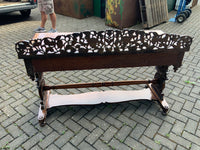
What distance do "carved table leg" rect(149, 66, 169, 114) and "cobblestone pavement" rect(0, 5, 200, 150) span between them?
0.16 m

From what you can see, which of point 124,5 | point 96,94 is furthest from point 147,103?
point 124,5

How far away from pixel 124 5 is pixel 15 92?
4.43 meters

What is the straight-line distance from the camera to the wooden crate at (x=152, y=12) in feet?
20.7

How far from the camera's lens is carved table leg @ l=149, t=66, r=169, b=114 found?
2.86m

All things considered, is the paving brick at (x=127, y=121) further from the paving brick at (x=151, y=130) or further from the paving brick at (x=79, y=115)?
the paving brick at (x=79, y=115)

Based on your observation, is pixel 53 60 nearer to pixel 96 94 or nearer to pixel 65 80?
pixel 96 94

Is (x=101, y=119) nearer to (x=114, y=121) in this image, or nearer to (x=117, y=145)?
(x=114, y=121)

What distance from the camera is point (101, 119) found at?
9.29 ft

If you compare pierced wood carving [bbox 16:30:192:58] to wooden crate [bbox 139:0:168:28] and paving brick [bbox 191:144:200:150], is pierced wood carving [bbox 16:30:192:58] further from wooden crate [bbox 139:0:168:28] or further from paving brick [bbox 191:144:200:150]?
wooden crate [bbox 139:0:168:28]

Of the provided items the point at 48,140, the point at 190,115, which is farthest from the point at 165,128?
the point at 48,140

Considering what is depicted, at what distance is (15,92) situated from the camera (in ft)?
11.1

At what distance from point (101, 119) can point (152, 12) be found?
512 cm

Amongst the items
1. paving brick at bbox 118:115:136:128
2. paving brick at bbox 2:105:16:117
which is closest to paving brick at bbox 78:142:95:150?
paving brick at bbox 118:115:136:128

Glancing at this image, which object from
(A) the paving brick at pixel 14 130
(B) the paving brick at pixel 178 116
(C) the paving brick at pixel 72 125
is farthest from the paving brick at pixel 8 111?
(B) the paving brick at pixel 178 116
